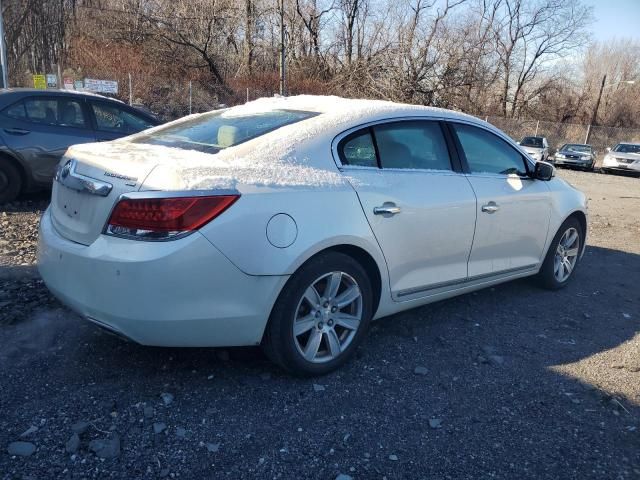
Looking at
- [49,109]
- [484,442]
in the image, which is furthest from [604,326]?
[49,109]

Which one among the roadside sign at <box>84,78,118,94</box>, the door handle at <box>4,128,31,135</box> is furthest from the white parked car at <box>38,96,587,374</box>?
the roadside sign at <box>84,78,118,94</box>

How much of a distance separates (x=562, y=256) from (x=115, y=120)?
19.0ft

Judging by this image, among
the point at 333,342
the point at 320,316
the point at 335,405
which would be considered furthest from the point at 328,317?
the point at 335,405

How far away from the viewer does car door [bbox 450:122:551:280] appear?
4.11 meters

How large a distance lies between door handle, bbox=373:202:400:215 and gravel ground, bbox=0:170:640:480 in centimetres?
95

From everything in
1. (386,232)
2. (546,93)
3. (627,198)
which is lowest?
(627,198)

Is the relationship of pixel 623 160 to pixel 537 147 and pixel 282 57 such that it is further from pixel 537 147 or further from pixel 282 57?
pixel 282 57

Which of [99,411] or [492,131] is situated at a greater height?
[492,131]

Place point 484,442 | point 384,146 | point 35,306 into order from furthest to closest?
point 35,306 < point 384,146 < point 484,442

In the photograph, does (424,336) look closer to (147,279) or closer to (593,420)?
(593,420)

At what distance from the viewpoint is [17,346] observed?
3383mm

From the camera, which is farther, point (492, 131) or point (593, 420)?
point (492, 131)

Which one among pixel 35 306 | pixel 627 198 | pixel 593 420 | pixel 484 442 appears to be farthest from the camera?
pixel 627 198

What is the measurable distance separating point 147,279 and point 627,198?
47.0ft
